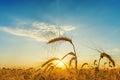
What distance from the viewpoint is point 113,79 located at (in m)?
9.59

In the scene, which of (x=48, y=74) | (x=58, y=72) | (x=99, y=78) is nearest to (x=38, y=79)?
(x=48, y=74)

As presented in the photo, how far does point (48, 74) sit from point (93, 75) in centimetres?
186

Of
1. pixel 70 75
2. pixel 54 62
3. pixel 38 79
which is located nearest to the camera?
pixel 38 79

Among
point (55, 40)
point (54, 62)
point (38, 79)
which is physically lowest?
point (38, 79)

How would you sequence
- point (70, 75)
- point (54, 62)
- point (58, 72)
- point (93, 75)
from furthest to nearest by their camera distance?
1. point (58, 72)
2. point (93, 75)
3. point (54, 62)
4. point (70, 75)

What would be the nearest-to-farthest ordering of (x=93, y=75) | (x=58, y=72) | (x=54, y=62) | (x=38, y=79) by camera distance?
1. (x=38, y=79)
2. (x=54, y=62)
3. (x=93, y=75)
4. (x=58, y=72)

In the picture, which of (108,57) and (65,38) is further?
(108,57)

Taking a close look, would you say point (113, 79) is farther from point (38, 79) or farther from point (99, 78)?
point (38, 79)

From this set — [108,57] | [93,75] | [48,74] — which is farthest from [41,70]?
[108,57]

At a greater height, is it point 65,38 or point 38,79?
Result: point 65,38

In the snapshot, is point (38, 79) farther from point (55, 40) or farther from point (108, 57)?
point (108, 57)

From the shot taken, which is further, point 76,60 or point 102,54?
point 102,54

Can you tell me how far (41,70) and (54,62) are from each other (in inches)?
22.3

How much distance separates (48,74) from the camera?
861 cm
